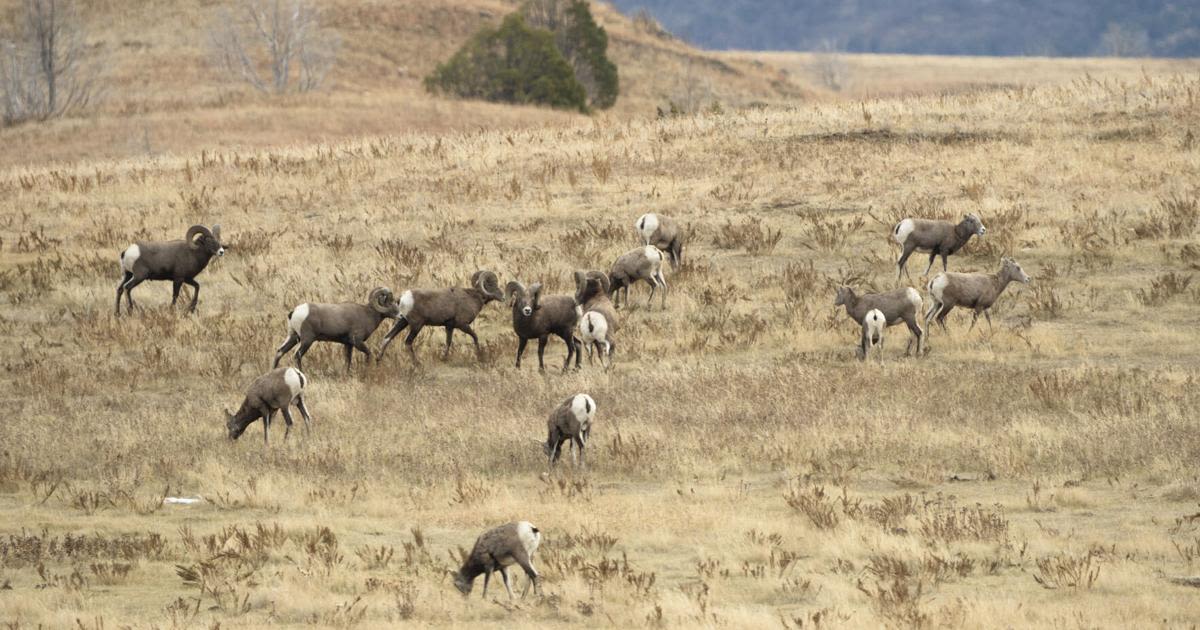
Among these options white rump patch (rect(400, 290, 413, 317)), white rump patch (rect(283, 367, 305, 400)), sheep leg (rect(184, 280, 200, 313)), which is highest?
white rump patch (rect(400, 290, 413, 317))

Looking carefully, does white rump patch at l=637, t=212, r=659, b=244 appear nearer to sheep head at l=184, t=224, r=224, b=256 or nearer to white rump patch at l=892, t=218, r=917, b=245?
white rump patch at l=892, t=218, r=917, b=245

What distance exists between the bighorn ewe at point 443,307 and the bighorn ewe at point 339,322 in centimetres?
22

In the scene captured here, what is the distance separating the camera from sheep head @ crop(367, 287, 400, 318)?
18.0 m

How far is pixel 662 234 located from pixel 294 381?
879 cm

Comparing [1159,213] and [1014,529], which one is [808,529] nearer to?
[1014,529]

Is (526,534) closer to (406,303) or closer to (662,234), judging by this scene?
(406,303)

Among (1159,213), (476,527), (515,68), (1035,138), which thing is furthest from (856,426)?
(515,68)

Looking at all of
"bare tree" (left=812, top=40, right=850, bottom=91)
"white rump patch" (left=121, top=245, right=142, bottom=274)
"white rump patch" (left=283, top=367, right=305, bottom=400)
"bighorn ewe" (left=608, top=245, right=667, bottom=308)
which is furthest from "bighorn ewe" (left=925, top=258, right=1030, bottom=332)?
"bare tree" (left=812, top=40, right=850, bottom=91)

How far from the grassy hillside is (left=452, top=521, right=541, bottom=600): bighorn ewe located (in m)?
31.6

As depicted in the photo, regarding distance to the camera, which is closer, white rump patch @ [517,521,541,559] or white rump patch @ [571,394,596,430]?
white rump patch @ [517,521,541,559]

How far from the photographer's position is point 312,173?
31422 mm

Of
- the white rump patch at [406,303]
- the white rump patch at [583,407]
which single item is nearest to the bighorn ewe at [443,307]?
the white rump patch at [406,303]

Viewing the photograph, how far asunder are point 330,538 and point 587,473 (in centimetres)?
300

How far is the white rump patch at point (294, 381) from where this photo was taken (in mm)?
15016
